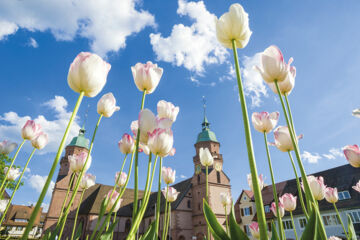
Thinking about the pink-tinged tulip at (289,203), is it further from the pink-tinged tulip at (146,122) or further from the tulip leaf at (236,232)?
the pink-tinged tulip at (146,122)

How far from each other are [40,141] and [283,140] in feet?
7.52

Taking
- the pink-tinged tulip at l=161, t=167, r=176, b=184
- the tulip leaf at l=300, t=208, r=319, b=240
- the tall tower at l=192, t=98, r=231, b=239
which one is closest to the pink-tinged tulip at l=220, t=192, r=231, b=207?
the pink-tinged tulip at l=161, t=167, r=176, b=184

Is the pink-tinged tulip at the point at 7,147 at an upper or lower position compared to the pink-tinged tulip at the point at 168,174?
upper

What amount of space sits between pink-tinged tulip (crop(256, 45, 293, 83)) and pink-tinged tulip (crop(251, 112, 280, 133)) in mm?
583

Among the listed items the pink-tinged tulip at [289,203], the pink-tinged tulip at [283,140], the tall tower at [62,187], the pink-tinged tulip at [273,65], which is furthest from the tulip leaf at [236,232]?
the tall tower at [62,187]

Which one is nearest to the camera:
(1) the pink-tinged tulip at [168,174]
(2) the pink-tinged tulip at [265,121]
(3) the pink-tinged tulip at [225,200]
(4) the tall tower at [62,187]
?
(2) the pink-tinged tulip at [265,121]

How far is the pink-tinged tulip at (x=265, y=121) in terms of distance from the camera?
1.76 meters

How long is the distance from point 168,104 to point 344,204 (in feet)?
73.3

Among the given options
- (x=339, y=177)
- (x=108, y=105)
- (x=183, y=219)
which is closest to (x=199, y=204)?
(x=183, y=219)

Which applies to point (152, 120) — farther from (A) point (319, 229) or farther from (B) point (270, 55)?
(A) point (319, 229)

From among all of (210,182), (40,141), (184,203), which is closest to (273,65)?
(40,141)

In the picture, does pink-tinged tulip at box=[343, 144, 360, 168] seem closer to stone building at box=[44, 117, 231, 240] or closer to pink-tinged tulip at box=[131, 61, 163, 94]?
pink-tinged tulip at box=[131, 61, 163, 94]

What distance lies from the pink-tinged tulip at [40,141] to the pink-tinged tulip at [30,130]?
0.16 ft

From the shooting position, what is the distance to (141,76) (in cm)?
150
